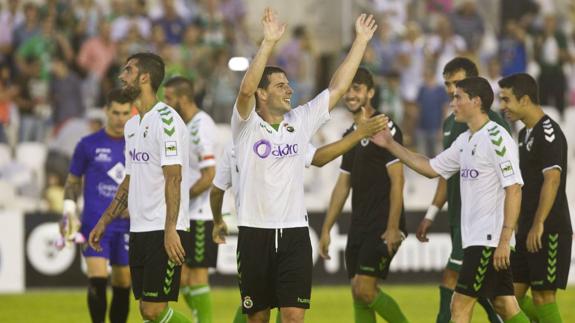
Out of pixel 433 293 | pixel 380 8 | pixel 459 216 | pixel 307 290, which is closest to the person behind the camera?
pixel 307 290

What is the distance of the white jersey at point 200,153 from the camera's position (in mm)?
12281

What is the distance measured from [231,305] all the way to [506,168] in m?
7.14

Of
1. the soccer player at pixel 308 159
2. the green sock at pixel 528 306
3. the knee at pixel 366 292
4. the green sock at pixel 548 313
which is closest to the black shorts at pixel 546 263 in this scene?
the green sock at pixel 548 313

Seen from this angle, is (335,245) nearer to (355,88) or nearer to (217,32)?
(217,32)

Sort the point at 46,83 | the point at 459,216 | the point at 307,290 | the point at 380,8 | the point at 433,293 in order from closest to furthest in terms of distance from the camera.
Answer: the point at 307,290 → the point at 459,216 → the point at 433,293 → the point at 46,83 → the point at 380,8

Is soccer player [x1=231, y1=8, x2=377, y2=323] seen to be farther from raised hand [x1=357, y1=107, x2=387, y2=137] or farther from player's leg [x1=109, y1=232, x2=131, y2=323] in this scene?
player's leg [x1=109, y1=232, x2=131, y2=323]

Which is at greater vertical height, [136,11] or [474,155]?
[136,11]

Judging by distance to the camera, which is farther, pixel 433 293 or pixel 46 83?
pixel 46 83

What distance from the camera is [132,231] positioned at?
382 inches

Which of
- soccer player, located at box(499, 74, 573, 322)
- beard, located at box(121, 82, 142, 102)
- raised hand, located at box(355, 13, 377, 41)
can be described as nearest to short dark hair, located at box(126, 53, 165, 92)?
beard, located at box(121, 82, 142, 102)

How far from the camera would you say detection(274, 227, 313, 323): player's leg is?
909cm

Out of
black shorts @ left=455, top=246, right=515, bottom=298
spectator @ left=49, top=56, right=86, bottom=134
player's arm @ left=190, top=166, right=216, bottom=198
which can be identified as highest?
spectator @ left=49, top=56, right=86, bottom=134

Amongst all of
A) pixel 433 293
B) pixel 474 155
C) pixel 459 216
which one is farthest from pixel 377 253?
pixel 433 293

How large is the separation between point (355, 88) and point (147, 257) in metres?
2.60
